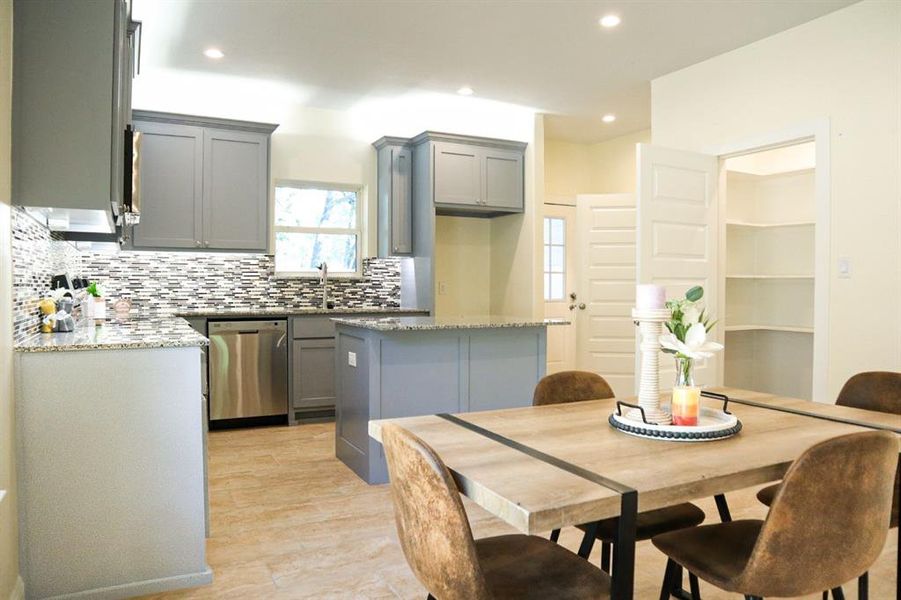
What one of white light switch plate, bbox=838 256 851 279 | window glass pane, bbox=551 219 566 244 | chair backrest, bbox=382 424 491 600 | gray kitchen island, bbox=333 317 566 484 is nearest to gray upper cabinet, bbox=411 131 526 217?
window glass pane, bbox=551 219 566 244

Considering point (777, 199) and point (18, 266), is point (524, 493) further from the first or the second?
point (777, 199)

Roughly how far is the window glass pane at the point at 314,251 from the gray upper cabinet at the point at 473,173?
2.75 feet

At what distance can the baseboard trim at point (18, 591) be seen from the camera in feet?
6.96

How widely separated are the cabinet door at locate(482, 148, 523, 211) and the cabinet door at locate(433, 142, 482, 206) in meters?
0.08

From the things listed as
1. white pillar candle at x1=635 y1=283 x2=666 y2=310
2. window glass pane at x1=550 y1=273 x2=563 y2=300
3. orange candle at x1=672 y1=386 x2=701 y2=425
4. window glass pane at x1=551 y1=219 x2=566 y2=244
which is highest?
window glass pane at x1=551 y1=219 x2=566 y2=244

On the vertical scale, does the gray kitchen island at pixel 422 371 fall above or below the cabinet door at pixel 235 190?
below

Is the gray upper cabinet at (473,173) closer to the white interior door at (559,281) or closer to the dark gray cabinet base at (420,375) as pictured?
the white interior door at (559,281)

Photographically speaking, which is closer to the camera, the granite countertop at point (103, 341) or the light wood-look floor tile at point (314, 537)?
the granite countertop at point (103, 341)

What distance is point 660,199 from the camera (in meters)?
4.57

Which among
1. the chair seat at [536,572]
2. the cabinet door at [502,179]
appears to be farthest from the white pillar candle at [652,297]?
the cabinet door at [502,179]

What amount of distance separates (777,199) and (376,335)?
3.78m

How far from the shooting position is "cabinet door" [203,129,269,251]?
17.8 ft

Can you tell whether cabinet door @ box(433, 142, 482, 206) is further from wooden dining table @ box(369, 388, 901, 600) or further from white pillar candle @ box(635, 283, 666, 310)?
white pillar candle @ box(635, 283, 666, 310)

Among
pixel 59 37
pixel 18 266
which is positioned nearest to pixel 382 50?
pixel 59 37
